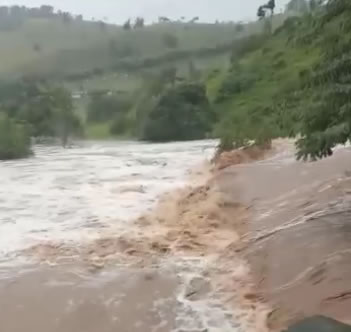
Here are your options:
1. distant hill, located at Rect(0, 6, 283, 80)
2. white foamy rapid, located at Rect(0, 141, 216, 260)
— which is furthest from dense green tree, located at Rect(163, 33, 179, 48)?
white foamy rapid, located at Rect(0, 141, 216, 260)

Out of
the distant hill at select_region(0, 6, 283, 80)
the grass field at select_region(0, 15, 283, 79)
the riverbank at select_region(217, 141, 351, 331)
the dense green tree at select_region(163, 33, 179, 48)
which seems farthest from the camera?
the dense green tree at select_region(163, 33, 179, 48)

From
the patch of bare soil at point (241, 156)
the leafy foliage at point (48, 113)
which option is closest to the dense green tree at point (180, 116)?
the leafy foliage at point (48, 113)

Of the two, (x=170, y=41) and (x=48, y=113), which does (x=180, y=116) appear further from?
(x=170, y=41)

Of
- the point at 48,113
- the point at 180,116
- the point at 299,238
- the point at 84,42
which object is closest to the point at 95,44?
the point at 84,42

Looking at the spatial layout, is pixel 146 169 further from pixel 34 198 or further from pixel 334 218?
pixel 334 218

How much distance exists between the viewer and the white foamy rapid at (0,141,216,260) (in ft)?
39.1

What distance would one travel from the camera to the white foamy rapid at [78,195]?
1191 cm

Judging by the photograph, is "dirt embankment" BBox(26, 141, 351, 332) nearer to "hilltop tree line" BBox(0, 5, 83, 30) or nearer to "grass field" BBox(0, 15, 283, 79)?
"grass field" BBox(0, 15, 283, 79)

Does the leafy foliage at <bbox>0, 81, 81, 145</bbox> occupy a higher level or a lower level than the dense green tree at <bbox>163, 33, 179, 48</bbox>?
lower

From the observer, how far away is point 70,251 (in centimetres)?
1031

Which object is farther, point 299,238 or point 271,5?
point 271,5

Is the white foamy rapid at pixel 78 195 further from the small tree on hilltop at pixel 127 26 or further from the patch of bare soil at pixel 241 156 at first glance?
the small tree on hilltop at pixel 127 26

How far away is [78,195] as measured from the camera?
16141mm

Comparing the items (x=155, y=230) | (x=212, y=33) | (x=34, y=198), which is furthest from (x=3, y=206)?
(x=212, y=33)
